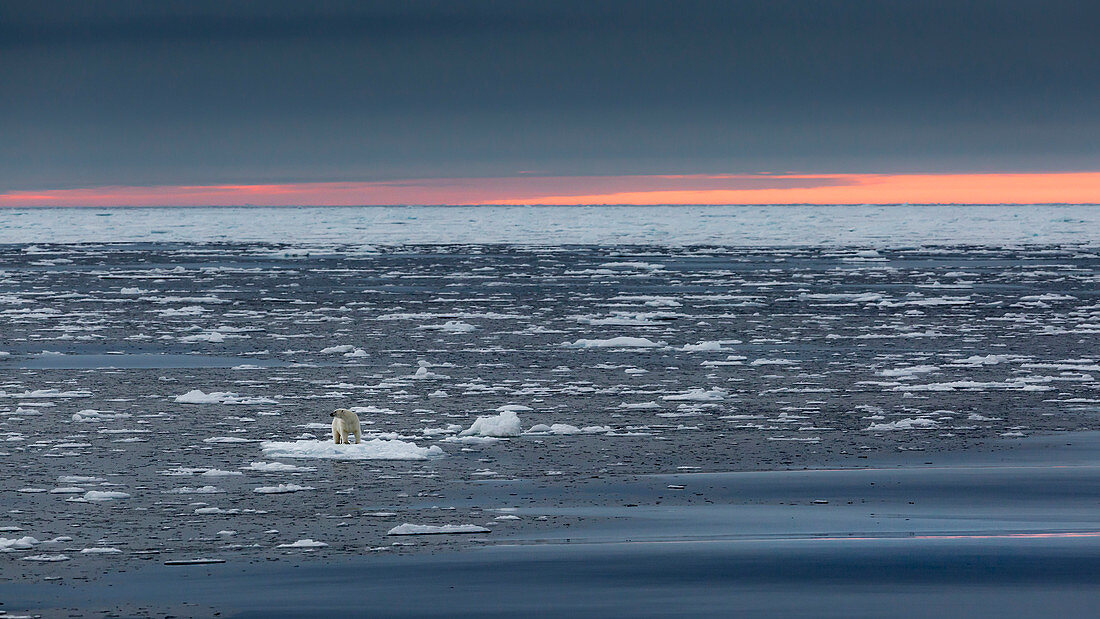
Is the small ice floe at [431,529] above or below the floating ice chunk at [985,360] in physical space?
above

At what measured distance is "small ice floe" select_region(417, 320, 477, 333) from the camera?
17922 millimetres

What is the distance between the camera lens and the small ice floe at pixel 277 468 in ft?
26.7

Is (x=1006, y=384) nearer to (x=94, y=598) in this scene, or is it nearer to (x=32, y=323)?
(x=94, y=598)

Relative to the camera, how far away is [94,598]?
541 cm

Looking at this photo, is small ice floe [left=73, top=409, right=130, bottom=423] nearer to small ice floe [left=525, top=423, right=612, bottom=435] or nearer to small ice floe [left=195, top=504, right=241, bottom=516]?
small ice floe [left=525, top=423, right=612, bottom=435]

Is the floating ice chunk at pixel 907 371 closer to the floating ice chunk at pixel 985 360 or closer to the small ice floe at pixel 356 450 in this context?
the floating ice chunk at pixel 985 360

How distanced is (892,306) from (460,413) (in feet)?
42.0

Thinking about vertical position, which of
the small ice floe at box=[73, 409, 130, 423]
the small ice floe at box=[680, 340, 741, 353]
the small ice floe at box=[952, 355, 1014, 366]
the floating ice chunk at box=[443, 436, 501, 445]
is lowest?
the small ice floe at box=[952, 355, 1014, 366]

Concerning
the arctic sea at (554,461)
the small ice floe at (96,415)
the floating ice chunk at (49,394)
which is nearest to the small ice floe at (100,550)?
the arctic sea at (554,461)

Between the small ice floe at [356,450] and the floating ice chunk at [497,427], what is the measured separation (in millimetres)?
615

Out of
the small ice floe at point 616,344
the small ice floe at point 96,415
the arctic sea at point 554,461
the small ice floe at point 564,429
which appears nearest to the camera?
the arctic sea at point 554,461

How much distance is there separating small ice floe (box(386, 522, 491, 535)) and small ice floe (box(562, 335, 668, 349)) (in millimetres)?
9090

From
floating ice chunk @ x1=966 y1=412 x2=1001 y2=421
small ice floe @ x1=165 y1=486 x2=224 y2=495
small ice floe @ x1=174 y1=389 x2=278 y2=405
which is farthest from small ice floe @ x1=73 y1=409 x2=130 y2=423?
floating ice chunk @ x1=966 y1=412 x2=1001 y2=421

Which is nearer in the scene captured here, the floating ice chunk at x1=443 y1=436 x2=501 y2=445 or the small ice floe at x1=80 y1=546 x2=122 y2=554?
the small ice floe at x1=80 y1=546 x2=122 y2=554
